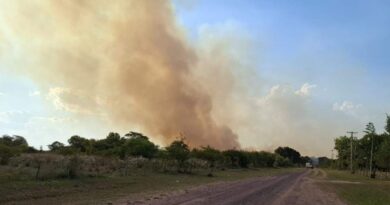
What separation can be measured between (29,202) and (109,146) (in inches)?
3375

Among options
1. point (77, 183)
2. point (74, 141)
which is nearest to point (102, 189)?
point (77, 183)

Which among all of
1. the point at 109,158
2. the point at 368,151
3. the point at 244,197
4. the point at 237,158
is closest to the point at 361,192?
the point at 244,197

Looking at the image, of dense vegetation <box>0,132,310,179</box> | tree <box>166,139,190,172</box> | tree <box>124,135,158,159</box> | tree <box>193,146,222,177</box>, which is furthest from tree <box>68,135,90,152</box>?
tree <box>166,139,190,172</box>

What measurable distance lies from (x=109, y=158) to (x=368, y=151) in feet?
245

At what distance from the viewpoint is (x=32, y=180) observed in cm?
3606

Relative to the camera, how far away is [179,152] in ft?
245

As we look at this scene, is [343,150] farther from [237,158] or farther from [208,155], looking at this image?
[208,155]

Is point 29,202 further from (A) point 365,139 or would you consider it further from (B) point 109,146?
(A) point 365,139

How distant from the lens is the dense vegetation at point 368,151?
272ft

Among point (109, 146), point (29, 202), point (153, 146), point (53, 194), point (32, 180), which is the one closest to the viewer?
point (29, 202)

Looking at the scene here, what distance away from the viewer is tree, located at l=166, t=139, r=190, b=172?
74875 mm

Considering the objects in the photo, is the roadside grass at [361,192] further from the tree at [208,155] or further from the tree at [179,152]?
the tree at [208,155]

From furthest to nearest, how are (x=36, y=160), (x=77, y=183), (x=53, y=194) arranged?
1. (x=36, y=160)
2. (x=77, y=183)
3. (x=53, y=194)

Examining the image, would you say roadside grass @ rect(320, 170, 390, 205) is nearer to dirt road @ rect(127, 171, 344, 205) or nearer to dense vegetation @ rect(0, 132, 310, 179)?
dirt road @ rect(127, 171, 344, 205)
